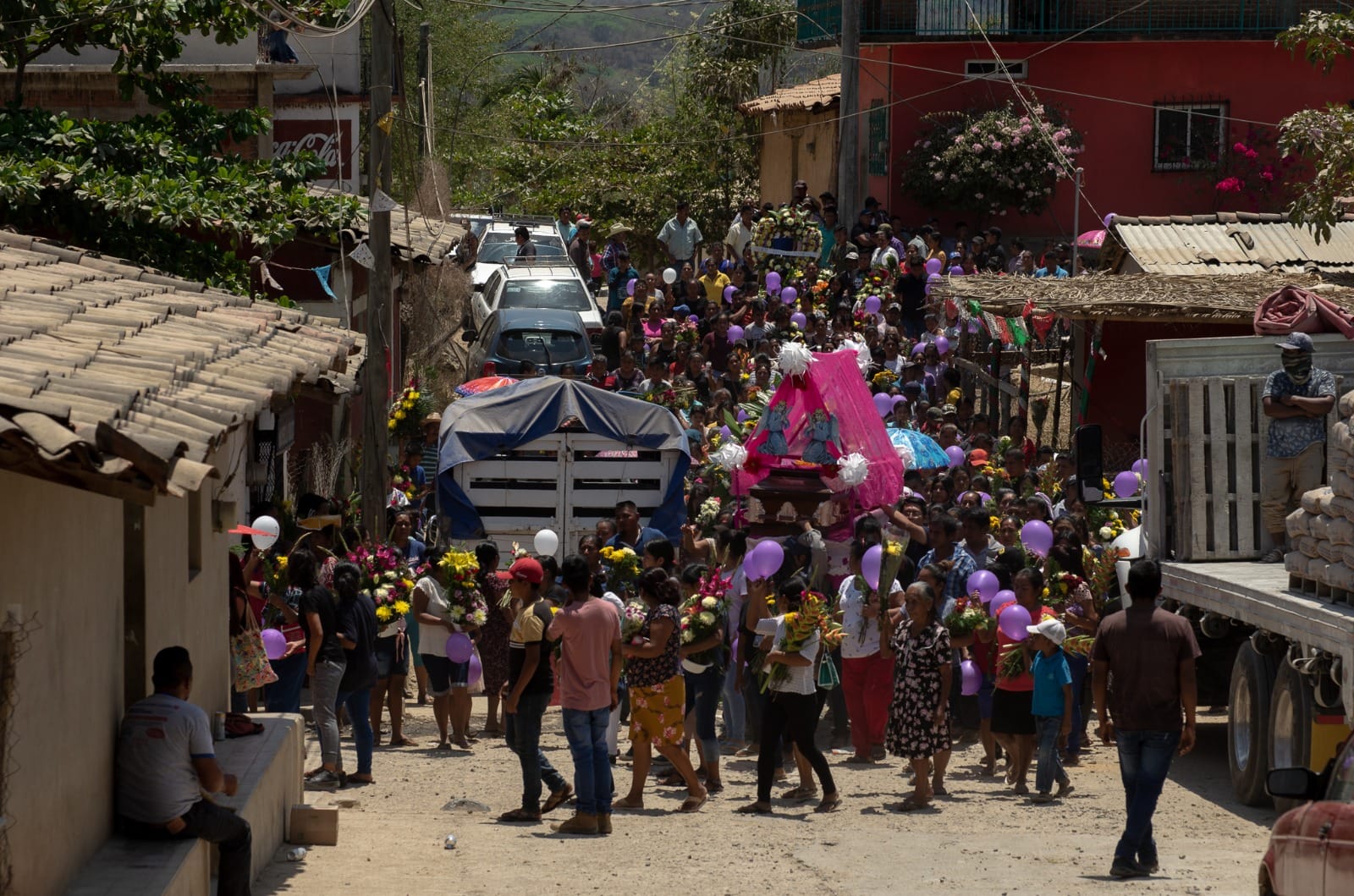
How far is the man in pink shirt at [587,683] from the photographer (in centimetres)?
1057

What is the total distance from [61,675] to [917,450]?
11.5 metres

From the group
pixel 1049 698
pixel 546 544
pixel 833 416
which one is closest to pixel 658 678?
pixel 1049 698

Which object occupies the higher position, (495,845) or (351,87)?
(351,87)

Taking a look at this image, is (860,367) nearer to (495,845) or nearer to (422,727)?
(422,727)

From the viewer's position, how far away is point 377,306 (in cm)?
1630

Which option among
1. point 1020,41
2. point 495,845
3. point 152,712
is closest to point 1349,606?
point 495,845

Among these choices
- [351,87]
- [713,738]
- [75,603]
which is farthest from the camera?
[351,87]

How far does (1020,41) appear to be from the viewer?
31484mm

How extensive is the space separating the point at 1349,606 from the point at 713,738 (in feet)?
14.1

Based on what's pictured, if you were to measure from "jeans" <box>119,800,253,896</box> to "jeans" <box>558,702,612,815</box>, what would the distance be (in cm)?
292

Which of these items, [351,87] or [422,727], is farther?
[351,87]

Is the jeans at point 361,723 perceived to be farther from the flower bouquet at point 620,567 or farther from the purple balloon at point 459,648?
the flower bouquet at point 620,567

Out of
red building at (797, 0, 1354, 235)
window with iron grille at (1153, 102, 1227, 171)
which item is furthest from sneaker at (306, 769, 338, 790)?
window with iron grille at (1153, 102, 1227, 171)

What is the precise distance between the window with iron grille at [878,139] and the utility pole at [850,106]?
8.61 ft
